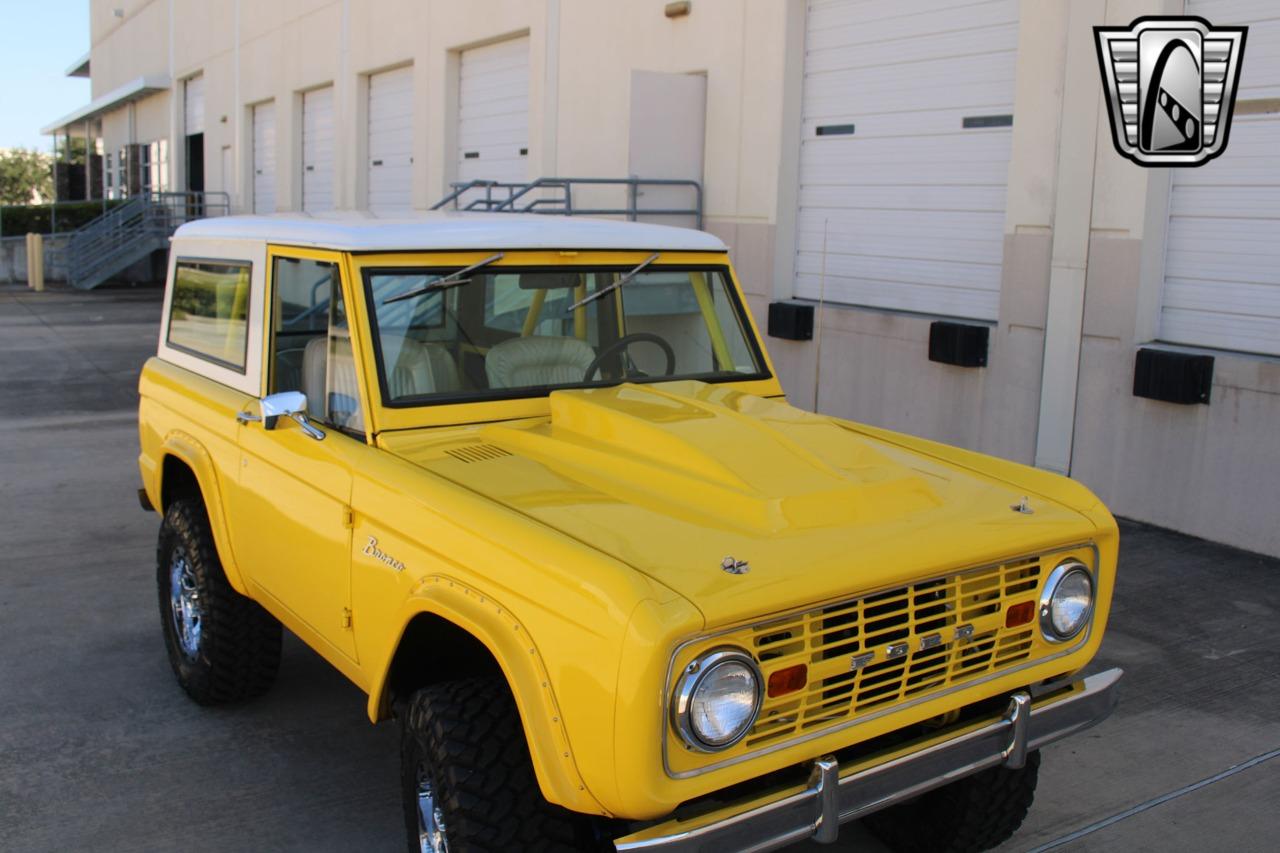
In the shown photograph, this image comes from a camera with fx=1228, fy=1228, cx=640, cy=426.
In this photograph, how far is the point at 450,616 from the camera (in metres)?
3.02

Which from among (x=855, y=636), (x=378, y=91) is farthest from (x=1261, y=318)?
(x=378, y=91)

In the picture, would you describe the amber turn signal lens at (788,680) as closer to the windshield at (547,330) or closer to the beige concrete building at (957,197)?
the windshield at (547,330)

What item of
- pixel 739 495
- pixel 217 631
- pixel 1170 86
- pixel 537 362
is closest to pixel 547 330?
Result: pixel 537 362

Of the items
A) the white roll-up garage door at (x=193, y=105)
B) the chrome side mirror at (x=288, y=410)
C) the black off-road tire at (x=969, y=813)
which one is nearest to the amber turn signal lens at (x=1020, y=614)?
the black off-road tire at (x=969, y=813)

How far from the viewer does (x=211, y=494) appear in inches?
178

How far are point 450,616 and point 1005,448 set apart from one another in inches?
261

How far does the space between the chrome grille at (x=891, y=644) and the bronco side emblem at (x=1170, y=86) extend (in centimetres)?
553

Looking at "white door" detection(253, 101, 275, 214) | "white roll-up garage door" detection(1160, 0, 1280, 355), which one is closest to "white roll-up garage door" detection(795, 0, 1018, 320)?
"white roll-up garage door" detection(1160, 0, 1280, 355)

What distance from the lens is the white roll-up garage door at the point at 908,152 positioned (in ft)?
30.1

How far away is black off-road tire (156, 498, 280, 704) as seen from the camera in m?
4.58

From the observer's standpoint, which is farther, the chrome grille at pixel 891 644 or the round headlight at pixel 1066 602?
the round headlight at pixel 1066 602

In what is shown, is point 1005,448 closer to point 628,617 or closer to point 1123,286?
point 1123,286

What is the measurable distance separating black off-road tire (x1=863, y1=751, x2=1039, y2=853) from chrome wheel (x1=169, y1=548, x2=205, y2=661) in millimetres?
2694

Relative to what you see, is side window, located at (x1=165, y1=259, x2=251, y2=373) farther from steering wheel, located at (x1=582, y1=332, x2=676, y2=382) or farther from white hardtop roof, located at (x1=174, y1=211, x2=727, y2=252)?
steering wheel, located at (x1=582, y1=332, x2=676, y2=382)
